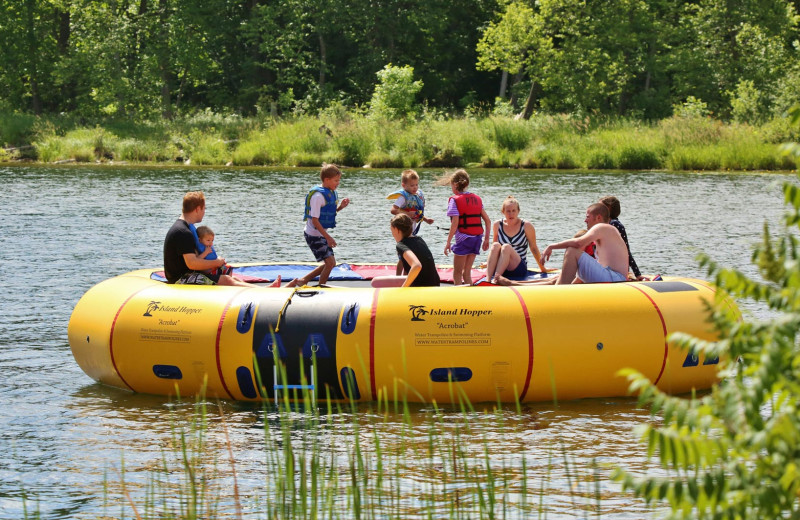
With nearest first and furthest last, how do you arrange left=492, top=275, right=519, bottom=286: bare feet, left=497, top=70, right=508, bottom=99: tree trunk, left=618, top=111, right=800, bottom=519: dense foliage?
left=618, top=111, right=800, bottom=519: dense foliage → left=492, top=275, right=519, bottom=286: bare feet → left=497, top=70, right=508, bottom=99: tree trunk

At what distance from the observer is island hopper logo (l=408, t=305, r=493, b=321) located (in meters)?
7.14

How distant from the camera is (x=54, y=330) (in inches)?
395

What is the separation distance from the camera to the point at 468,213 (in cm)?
912

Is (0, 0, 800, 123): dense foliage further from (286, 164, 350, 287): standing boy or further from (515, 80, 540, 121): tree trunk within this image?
(286, 164, 350, 287): standing boy

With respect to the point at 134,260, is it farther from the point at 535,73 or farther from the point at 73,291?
the point at 535,73

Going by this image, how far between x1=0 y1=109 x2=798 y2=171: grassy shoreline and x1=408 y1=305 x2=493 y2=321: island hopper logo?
23477 mm

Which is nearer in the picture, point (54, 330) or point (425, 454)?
point (425, 454)

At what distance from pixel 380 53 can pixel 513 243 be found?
33.3 meters

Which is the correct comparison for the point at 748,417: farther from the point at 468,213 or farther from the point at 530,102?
the point at 530,102

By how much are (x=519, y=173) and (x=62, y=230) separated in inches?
574

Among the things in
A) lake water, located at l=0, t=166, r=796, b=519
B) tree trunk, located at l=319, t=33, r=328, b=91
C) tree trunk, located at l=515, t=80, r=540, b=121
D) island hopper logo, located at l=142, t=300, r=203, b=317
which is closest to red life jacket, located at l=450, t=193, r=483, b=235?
lake water, located at l=0, t=166, r=796, b=519

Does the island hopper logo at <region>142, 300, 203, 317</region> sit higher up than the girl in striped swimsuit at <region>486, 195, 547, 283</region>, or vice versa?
the girl in striped swimsuit at <region>486, 195, 547, 283</region>

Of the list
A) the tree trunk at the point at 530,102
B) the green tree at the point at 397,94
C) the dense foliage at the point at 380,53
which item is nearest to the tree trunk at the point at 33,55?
the dense foliage at the point at 380,53

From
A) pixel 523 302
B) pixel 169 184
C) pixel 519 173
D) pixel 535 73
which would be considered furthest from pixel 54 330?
pixel 535 73
